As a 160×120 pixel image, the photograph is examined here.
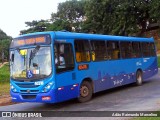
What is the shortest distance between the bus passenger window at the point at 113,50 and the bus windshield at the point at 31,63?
4377mm

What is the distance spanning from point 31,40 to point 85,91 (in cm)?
296

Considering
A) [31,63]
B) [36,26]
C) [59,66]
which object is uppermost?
[36,26]

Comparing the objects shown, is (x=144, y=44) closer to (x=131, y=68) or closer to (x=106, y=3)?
(x=131, y=68)

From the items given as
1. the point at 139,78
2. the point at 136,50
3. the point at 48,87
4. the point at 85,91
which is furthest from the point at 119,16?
the point at 48,87

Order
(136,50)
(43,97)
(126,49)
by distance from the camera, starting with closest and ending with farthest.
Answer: (43,97), (126,49), (136,50)

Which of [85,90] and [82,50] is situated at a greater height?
[82,50]

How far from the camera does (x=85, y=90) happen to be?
548 inches

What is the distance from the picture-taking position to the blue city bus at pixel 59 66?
12.2 metres

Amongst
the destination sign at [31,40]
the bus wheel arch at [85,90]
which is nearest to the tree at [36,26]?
the bus wheel arch at [85,90]

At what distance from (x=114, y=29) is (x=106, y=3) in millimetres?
3060

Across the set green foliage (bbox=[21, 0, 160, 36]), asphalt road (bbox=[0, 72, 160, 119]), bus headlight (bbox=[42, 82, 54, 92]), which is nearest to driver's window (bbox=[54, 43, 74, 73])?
bus headlight (bbox=[42, 82, 54, 92])

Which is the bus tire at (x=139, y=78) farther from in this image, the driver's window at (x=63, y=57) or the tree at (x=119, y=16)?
the tree at (x=119, y=16)

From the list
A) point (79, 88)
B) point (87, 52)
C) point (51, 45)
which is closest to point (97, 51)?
point (87, 52)

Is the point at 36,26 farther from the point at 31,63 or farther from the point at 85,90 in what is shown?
the point at 31,63
